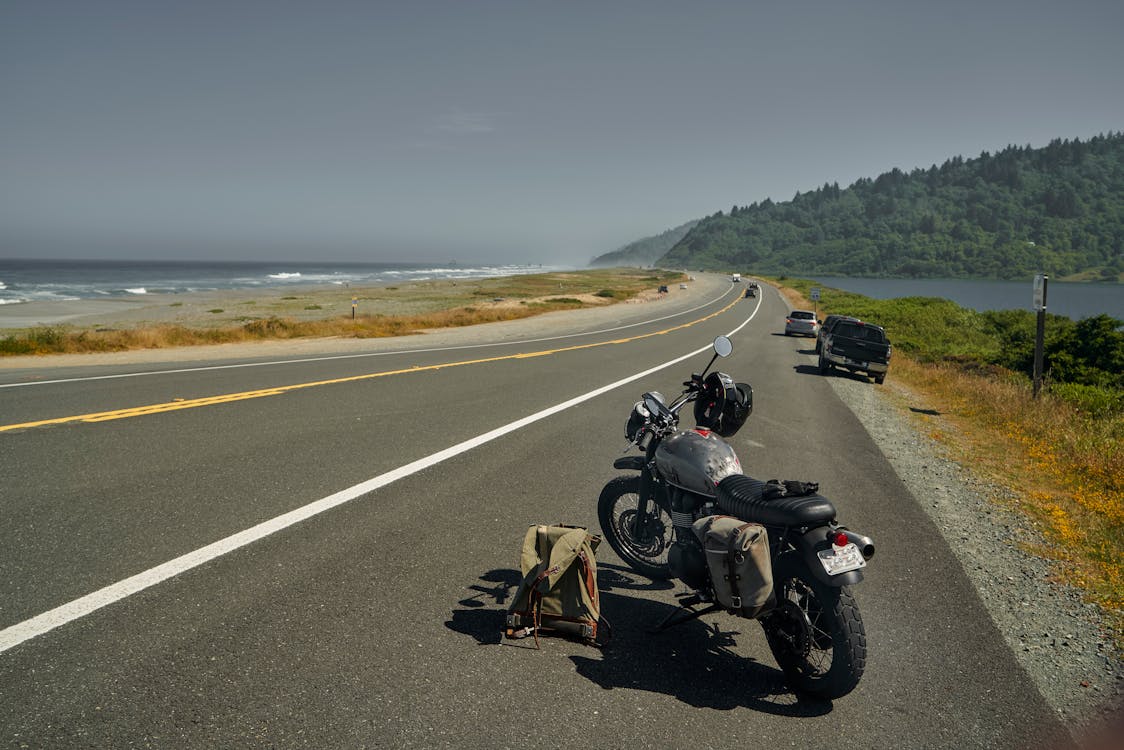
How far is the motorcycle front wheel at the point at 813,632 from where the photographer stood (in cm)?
337

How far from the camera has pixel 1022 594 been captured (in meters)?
5.07

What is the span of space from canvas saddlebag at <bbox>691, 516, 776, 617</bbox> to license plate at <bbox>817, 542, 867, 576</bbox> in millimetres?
318

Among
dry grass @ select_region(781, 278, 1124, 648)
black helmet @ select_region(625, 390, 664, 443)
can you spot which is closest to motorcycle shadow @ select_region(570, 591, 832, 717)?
black helmet @ select_region(625, 390, 664, 443)

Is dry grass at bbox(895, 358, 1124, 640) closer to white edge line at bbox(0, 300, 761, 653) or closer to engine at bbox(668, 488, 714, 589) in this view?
engine at bbox(668, 488, 714, 589)

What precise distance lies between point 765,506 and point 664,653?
1.24 meters

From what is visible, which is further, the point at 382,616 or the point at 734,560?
the point at 382,616

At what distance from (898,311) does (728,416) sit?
2042 inches

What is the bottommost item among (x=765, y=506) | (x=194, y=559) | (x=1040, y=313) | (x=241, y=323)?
(x=194, y=559)

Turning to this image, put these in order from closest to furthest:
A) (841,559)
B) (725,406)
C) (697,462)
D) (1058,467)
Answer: (841,559) < (697,462) < (725,406) < (1058,467)

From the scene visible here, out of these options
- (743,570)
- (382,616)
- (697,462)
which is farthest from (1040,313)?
(382,616)

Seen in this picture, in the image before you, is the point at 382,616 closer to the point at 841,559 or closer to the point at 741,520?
the point at 741,520

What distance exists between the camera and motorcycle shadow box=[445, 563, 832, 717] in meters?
3.62

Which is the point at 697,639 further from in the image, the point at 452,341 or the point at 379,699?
the point at 452,341

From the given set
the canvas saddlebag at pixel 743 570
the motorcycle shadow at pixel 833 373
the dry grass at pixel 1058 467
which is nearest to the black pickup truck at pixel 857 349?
the motorcycle shadow at pixel 833 373
